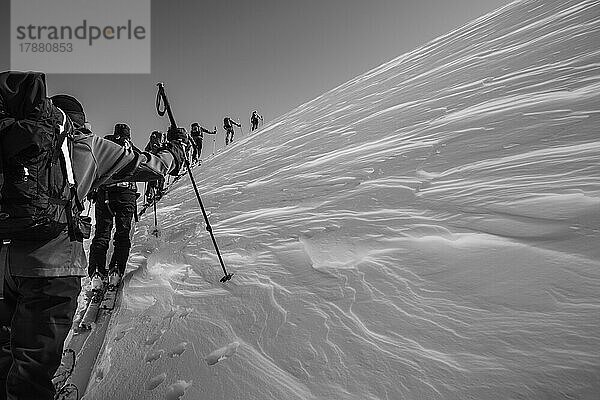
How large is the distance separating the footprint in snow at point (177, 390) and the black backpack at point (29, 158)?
3.07ft

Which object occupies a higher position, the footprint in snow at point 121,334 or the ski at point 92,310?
the footprint in snow at point 121,334

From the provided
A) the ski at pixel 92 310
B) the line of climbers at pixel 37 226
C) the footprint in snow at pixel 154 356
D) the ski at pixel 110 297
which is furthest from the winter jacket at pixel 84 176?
the ski at pixel 110 297

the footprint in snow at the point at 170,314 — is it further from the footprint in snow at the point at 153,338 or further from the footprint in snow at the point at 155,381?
the footprint in snow at the point at 155,381

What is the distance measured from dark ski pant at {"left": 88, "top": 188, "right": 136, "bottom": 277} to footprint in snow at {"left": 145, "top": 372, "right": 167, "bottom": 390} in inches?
97.2

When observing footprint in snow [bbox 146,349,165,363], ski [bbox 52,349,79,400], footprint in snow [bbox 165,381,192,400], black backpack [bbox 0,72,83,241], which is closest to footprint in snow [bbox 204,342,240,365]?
footprint in snow [bbox 165,381,192,400]

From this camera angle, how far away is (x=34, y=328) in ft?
5.79

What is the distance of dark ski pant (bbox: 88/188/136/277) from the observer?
14.4 ft

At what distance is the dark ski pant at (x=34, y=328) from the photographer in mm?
1747

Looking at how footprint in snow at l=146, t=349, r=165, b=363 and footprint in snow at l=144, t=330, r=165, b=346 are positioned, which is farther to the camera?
footprint in snow at l=144, t=330, r=165, b=346

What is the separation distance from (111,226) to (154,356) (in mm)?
2852

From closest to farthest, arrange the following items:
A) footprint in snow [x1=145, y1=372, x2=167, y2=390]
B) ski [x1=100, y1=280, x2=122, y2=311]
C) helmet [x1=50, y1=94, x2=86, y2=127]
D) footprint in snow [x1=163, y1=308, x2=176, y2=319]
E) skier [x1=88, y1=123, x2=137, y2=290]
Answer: footprint in snow [x1=145, y1=372, x2=167, y2=390] < helmet [x1=50, y1=94, x2=86, y2=127] < footprint in snow [x1=163, y1=308, x2=176, y2=319] < ski [x1=100, y1=280, x2=122, y2=311] < skier [x1=88, y1=123, x2=137, y2=290]

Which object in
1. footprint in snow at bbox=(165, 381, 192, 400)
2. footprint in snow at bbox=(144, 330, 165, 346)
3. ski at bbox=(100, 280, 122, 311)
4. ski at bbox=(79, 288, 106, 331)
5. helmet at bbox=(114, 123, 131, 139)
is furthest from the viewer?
helmet at bbox=(114, 123, 131, 139)

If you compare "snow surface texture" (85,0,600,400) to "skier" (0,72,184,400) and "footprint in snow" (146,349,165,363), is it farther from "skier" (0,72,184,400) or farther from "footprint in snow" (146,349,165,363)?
"skier" (0,72,184,400)

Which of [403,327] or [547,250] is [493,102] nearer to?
[547,250]
